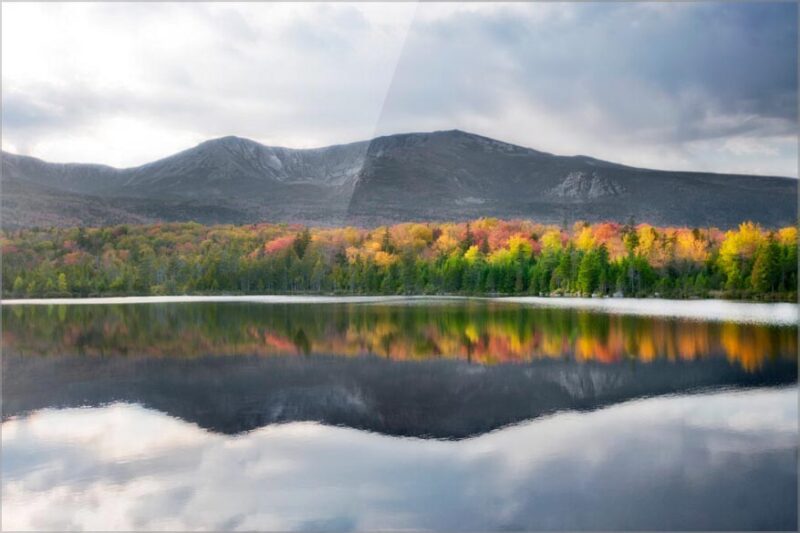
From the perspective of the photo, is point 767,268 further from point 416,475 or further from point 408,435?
point 416,475

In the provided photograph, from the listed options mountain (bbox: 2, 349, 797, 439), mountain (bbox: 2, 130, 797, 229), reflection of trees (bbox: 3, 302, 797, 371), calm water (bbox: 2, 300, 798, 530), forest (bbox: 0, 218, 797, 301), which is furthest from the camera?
mountain (bbox: 2, 130, 797, 229)

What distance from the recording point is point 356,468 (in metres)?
10.2

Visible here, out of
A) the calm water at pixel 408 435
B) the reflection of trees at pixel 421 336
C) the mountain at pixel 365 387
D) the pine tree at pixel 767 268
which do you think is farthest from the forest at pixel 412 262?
the calm water at pixel 408 435

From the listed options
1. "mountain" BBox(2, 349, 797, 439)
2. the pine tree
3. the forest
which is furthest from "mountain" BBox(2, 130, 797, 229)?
"mountain" BBox(2, 349, 797, 439)

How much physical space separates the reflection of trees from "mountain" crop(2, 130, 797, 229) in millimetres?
90796

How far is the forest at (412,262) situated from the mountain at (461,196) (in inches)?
1363

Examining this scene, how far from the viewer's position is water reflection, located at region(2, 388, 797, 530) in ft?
27.5

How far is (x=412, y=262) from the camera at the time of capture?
78.2m

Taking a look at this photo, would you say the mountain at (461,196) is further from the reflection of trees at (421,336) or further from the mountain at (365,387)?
the mountain at (365,387)

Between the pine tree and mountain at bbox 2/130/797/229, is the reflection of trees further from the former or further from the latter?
mountain at bbox 2/130/797/229

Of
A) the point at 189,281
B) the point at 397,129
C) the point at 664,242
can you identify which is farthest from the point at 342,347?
the point at 397,129

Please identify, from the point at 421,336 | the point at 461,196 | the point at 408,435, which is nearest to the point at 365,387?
the point at 408,435

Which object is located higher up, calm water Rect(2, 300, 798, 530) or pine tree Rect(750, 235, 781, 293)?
pine tree Rect(750, 235, 781, 293)

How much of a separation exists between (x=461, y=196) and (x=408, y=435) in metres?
151
